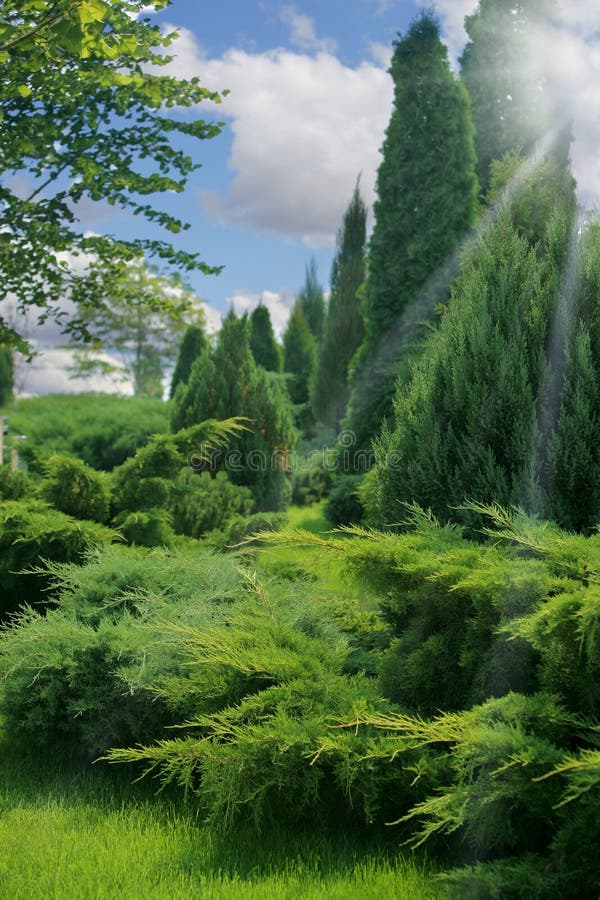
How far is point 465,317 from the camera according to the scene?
3973 mm

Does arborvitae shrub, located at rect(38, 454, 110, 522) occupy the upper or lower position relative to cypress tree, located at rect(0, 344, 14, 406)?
lower

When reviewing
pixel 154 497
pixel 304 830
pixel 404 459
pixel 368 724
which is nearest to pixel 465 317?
pixel 404 459

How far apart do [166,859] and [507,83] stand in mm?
17634

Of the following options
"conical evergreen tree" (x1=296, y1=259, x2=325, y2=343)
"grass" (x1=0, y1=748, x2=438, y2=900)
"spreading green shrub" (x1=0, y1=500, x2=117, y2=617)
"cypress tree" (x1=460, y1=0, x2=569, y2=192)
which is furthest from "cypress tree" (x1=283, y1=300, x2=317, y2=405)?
"grass" (x1=0, y1=748, x2=438, y2=900)

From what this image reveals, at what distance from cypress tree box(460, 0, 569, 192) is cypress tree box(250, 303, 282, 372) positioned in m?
8.00

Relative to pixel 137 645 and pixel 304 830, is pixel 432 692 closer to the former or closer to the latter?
pixel 304 830

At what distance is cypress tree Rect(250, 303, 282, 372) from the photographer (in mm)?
22172

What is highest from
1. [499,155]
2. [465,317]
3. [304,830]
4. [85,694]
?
[499,155]

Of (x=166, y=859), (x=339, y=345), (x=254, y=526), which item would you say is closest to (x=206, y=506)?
(x=254, y=526)

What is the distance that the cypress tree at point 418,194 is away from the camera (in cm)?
1177

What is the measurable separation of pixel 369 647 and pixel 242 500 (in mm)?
4316

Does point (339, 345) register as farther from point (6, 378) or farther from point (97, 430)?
point (6, 378)

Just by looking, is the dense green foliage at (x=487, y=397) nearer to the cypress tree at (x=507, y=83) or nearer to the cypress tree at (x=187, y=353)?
the cypress tree at (x=507, y=83)

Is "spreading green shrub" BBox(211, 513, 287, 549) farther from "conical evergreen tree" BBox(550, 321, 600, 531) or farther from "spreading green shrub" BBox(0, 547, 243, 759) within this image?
"conical evergreen tree" BBox(550, 321, 600, 531)
